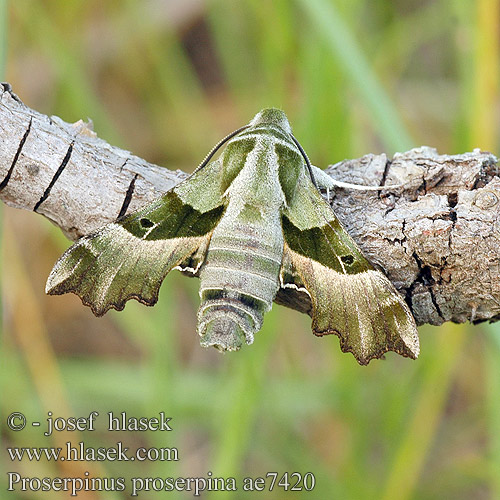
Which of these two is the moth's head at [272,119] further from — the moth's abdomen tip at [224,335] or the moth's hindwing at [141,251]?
the moth's abdomen tip at [224,335]

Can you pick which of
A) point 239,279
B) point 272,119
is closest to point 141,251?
point 239,279

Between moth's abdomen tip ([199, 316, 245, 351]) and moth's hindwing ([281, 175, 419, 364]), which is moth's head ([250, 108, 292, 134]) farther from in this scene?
moth's abdomen tip ([199, 316, 245, 351])

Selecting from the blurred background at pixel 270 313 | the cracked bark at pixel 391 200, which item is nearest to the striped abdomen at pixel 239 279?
the cracked bark at pixel 391 200

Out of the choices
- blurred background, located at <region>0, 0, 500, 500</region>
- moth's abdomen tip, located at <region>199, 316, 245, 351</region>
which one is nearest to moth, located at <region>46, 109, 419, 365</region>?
moth's abdomen tip, located at <region>199, 316, 245, 351</region>

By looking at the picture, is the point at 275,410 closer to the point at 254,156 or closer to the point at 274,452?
the point at 274,452

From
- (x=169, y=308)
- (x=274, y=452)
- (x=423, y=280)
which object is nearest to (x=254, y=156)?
(x=423, y=280)
